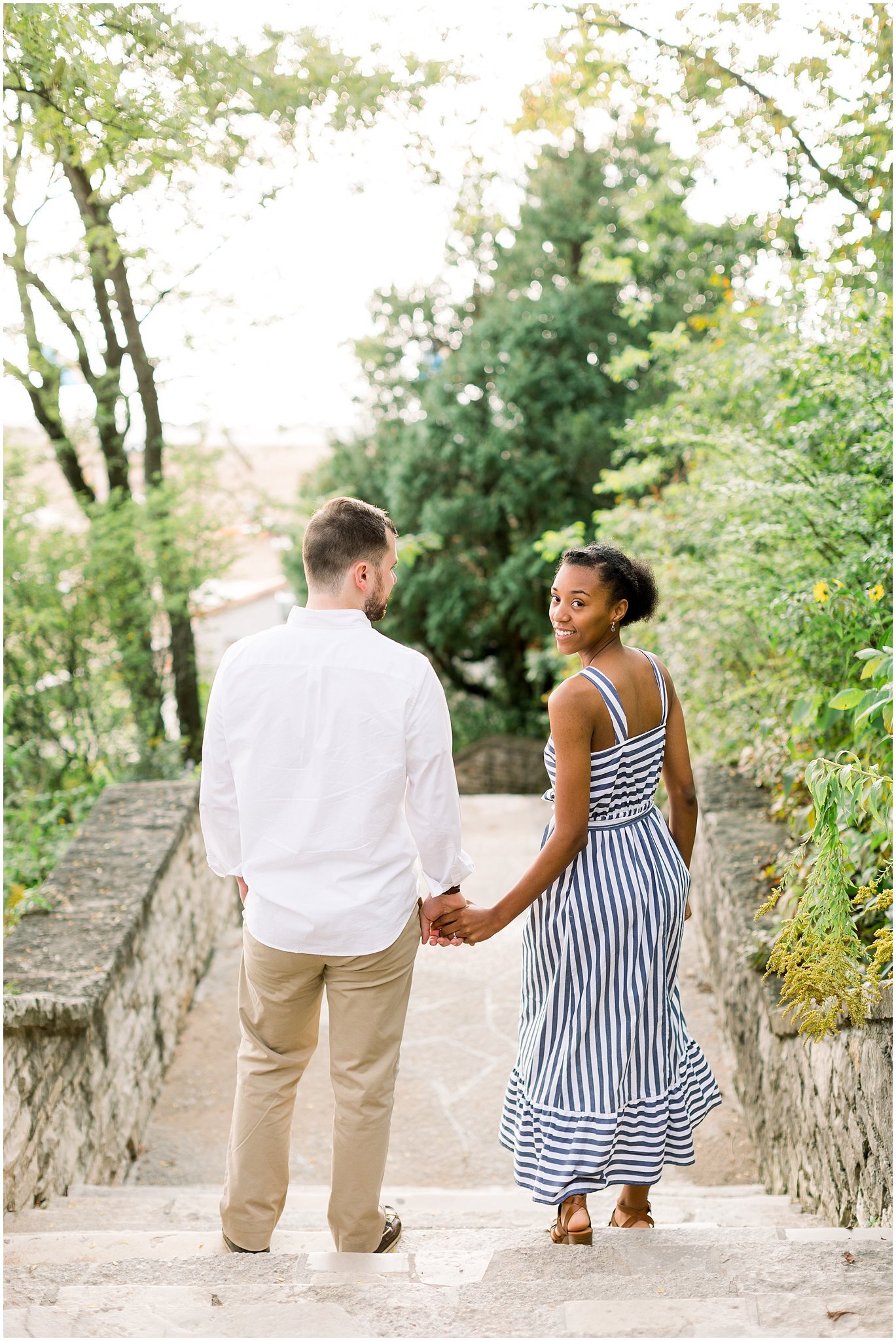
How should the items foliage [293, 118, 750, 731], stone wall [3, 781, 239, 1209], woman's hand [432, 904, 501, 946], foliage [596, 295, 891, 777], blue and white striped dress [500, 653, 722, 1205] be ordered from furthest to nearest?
foliage [293, 118, 750, 731] → foliage [596, 295, 891, 777] → stone wall [3, 781, 239, 1209] → woman's hand [432, 904, 501, 946] → blue and white striped dress [500, 653, 722, 1205]

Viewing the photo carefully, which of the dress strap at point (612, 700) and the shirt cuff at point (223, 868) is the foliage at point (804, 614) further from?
the shirt cuff at point (223, 868)

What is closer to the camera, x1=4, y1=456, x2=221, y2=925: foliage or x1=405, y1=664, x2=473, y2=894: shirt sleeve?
x1=405, y1=664, x2=473, y2=894: shirt sleeve

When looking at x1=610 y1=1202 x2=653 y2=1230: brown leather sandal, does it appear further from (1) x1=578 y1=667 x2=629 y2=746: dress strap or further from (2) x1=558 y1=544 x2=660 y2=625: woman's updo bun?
(2) x1=558 y1=544 x2=660 y2=625: woman's updo bun

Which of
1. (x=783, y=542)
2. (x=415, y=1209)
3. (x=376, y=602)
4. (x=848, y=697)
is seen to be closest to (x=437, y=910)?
(x=376, y=602)

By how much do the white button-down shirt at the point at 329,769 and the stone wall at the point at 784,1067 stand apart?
46.7 inches

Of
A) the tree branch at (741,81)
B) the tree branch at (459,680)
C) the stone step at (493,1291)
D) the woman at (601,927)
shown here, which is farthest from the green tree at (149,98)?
the tree branch at (459,680)

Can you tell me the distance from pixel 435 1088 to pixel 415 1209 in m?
1.02

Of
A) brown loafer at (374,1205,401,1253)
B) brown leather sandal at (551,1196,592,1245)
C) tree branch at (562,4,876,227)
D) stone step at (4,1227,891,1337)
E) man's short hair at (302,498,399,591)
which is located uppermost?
tree branch at (562,4,876,227)

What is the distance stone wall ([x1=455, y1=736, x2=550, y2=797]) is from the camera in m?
12.0

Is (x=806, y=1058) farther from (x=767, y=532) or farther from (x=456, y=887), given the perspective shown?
(x=767, y=532)

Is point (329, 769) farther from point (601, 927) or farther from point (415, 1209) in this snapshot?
point (415, 1209)

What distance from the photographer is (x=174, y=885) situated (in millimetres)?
4711

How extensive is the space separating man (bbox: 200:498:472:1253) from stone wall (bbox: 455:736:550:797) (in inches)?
373

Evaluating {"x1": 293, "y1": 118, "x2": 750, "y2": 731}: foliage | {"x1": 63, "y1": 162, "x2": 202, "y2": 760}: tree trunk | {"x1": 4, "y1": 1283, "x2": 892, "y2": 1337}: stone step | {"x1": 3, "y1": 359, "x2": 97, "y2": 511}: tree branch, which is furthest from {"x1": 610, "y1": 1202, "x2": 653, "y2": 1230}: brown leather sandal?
{"x1": 293, "y1": 118, "x2": 750, "y2": 731}: foliage
